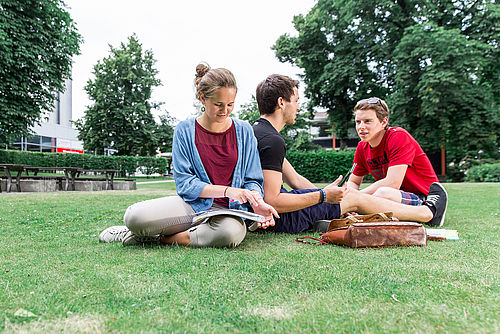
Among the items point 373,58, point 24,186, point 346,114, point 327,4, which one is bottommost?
point 24,186

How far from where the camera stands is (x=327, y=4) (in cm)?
2084

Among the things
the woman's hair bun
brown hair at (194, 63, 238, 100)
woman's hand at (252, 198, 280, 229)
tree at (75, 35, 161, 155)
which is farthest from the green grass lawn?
tree at (75, 35, 161, 155)

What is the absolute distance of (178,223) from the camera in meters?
2.70

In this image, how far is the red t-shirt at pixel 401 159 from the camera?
365 centimetres

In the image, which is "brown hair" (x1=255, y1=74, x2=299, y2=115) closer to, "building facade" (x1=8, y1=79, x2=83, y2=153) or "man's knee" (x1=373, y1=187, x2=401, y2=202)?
"man's knee" (x1=373, y1=187, x2=401, y2=202)

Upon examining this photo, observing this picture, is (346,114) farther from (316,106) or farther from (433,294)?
(433,294)

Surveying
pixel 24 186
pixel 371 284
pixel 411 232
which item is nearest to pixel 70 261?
pixel 371 284

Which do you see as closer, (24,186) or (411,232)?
(411,232)

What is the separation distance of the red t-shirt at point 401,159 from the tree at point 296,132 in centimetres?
2296

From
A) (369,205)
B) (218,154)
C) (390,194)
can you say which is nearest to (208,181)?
(218,154)

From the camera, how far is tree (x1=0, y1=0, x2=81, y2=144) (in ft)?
46.2

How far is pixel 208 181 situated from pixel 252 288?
1.20m

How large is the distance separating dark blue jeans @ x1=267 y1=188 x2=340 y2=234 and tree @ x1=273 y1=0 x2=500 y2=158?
15.1m

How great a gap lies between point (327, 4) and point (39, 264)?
2206 centimetres
